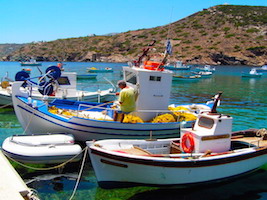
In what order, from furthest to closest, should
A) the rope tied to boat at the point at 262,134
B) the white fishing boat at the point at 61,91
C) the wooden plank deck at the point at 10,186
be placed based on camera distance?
the white fishing boat at the point at 61,91 < the rope tied to boat at the point at 262,134 < the wooden plank deck at the point at 10,186

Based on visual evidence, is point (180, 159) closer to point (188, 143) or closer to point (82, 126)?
point (188, 143)

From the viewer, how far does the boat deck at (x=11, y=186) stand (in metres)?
5.57

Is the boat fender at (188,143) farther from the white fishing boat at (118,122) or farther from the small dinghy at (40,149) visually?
the small dinghy at (40,149)

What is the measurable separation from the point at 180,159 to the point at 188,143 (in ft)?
3.97

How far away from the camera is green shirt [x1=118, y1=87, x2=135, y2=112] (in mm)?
10570

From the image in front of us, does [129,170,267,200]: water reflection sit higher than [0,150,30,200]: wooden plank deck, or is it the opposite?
[0,150,30,200]: wooden plank deck

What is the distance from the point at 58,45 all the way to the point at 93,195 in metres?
137

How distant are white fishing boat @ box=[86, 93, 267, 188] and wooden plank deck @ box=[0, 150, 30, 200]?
7.04 feet

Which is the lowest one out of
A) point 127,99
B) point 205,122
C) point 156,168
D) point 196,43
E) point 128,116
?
point 156,168

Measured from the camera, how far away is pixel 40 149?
350 inches

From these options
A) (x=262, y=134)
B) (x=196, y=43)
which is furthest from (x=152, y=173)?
(x=196, y=43)

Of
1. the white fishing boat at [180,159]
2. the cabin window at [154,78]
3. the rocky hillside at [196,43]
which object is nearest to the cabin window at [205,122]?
the white fishing boat at [180,159]

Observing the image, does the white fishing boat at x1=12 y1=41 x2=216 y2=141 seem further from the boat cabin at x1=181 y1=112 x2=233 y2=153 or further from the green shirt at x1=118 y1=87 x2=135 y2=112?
the boat cabin at x1=181 y1=112 x2=233 y2=153

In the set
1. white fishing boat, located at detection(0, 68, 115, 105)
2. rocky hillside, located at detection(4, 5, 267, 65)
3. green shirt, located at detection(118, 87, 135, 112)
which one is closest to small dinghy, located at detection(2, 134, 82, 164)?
green shirt, located at detection(118, 87, 135, 112)
